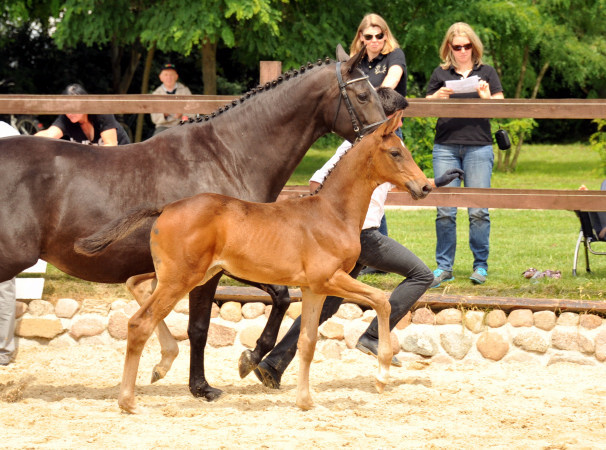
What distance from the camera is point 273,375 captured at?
5.76 meters

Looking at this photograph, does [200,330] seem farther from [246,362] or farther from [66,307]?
[66,307]

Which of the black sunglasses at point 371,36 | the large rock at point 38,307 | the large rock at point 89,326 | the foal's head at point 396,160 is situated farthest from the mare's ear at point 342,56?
the large rock at point 38,307

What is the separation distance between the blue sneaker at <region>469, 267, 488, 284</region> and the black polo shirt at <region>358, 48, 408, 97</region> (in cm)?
163

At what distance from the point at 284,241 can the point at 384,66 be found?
8.37ft

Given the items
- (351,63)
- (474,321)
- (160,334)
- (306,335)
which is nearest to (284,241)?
(306,335)

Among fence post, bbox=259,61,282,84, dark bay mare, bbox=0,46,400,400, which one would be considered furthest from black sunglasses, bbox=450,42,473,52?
dark bay mare, bbox=0,46,400,400

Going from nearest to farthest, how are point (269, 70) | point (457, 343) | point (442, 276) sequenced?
point (457, 343), point (269, 70), point (442, 276)

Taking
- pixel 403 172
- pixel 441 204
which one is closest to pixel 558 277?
pixel 441 204

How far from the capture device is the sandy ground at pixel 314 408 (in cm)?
462

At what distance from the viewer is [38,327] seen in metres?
6.94

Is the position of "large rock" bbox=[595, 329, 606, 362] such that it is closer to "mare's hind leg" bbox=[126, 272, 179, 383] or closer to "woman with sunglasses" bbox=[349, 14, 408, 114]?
"woman with sunglasses" bbox=[349, 14, 408, 114]

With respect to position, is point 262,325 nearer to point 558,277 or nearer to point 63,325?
point 63,325

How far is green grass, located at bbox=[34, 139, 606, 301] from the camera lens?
703cm

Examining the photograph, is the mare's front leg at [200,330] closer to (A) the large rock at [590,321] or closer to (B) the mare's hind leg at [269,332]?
(B) the mare's hind leg at [269,332]
